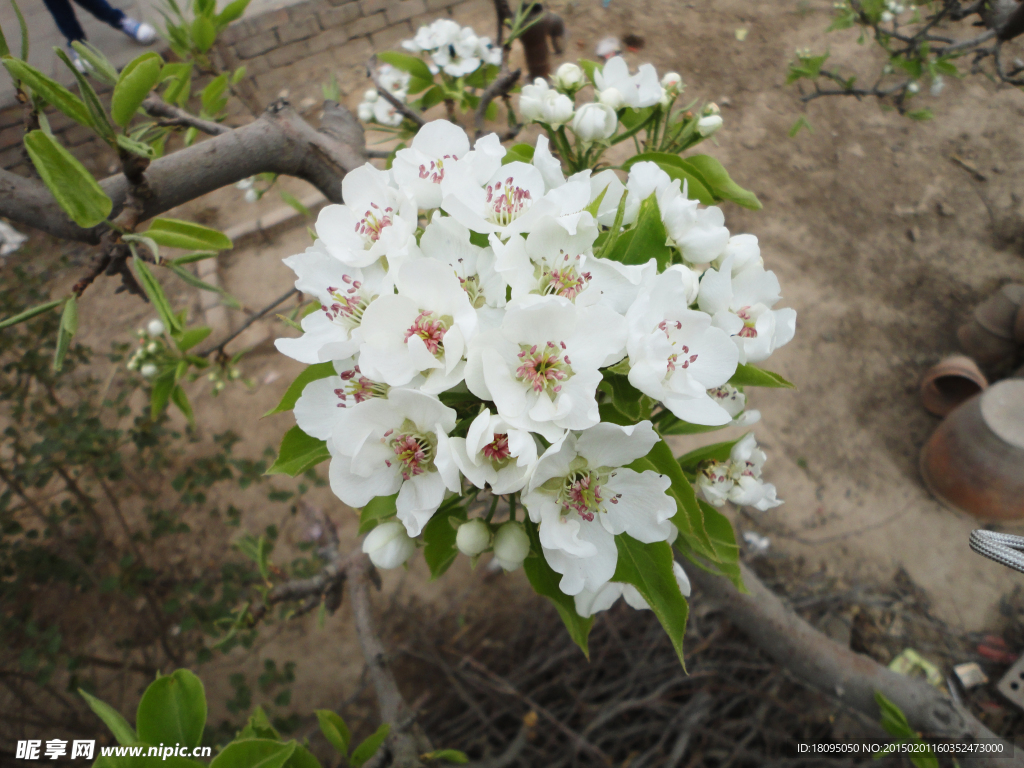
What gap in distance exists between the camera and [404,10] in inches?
215

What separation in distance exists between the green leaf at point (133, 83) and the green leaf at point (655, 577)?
1.03 m

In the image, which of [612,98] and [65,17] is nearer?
[612,98]

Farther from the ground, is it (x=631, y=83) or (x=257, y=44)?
(x=631, y=83)

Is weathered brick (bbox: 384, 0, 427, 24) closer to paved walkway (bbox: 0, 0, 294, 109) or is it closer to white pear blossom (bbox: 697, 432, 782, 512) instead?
paved walkway (bbox: 0, 0, 294, 109)

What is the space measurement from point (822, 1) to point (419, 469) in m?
6.13

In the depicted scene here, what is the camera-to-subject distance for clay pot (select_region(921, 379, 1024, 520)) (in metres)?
2.70

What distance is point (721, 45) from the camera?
501 cm

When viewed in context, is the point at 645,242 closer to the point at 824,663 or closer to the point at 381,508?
the point at 381,508

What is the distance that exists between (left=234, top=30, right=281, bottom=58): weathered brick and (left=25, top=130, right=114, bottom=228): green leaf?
549 centimetres

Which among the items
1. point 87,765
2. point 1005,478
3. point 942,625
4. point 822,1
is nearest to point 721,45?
point 822,1

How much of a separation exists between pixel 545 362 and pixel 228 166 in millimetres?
956

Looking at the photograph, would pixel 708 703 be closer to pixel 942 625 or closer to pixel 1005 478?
pixel 942 625

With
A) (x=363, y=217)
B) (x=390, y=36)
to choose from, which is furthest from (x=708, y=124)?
(x=390, y=36)

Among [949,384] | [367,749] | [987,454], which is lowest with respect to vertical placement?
[949,384]
